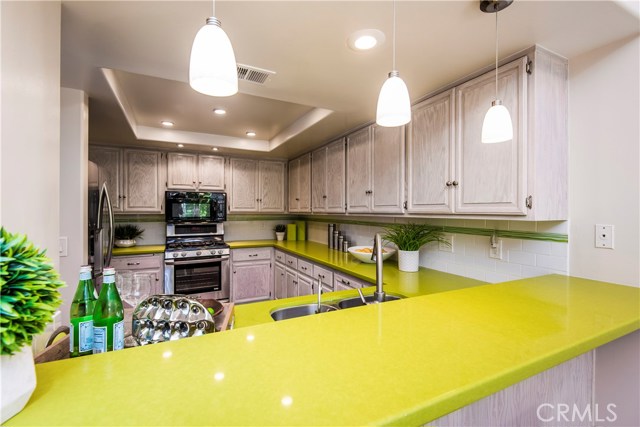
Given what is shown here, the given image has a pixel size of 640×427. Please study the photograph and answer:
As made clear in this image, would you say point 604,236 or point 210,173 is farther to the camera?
point 210,173

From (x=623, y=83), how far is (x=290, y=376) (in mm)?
1976

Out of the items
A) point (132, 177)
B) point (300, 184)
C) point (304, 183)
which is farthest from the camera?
point (300, 184)

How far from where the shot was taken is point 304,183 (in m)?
3.95

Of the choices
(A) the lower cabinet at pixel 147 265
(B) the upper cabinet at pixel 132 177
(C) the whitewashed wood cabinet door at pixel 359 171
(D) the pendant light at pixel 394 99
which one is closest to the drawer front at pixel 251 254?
(A) the lower cabinet at pixel 147 265

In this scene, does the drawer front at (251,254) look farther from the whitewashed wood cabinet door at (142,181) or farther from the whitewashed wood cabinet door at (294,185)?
the whitewashed wood cabinet door at (142,181)

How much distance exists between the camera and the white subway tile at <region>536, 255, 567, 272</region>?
1.62m

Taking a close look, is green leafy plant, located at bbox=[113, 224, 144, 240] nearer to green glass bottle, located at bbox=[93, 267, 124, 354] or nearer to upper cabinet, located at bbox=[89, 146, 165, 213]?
upper cabinet, located at bbox=[89, 146, 165, 213]

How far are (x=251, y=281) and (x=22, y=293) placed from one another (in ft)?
11.7

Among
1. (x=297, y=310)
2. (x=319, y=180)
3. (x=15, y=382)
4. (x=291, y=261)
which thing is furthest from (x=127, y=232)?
(x=15, y=382)

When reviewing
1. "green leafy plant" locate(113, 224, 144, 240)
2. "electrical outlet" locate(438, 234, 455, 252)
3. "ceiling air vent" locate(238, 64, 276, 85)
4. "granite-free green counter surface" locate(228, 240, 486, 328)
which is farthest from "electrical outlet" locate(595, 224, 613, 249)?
"green leafy plant" locate(113, 224, 144, 240)

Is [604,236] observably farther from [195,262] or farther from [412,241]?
[195,262]

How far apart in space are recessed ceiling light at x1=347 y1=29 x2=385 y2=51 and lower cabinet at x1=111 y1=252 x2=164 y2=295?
128 inches

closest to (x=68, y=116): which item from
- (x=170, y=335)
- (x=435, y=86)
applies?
(x=170, y=335)
